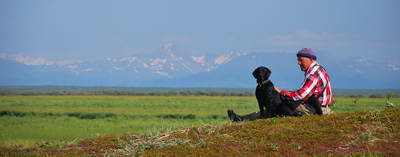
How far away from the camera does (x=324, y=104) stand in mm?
10461

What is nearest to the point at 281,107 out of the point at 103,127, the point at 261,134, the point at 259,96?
the point at 259,96

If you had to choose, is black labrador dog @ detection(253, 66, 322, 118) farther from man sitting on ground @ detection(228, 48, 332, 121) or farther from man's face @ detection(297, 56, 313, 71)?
man's face @ detection(297, 56, 313, 71)

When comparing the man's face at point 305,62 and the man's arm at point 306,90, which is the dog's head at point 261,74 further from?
the man's face at point 305,62

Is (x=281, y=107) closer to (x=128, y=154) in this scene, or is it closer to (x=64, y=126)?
(x=128, y=154)

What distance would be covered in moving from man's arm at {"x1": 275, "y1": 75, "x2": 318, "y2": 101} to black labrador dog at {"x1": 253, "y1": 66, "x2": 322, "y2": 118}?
0.57ft

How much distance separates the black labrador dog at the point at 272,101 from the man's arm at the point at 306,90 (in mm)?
175

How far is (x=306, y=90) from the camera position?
392 inches

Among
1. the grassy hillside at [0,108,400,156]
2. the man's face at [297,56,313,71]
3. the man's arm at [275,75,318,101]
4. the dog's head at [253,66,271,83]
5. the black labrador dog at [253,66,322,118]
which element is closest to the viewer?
the grassy hillside at [0,108,400,156]

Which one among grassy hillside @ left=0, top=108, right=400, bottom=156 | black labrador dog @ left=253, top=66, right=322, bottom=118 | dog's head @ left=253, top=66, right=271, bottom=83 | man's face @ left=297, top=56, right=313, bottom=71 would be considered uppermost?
man's face @ left=297, top=56, right=313, bottom=71

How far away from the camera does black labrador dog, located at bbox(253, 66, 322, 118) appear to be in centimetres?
1030

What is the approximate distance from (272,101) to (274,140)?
72.6 inches

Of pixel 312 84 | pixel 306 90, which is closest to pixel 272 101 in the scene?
pixel 306 90

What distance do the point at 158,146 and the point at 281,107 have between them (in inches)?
109

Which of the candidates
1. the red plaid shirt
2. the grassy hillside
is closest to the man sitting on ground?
the red plaid shirt
